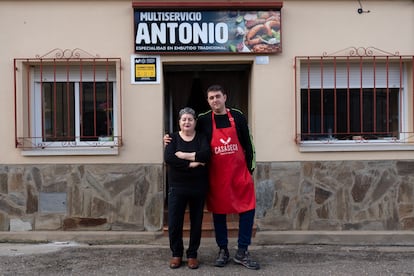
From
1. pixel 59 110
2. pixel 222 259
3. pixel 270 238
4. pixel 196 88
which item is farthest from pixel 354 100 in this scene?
pixel 59 110

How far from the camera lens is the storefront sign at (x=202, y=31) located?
612cm

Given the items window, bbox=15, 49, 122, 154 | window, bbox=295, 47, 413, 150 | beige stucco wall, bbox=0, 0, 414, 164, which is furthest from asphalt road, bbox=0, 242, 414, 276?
window, bbox=295, 47, 413, 150

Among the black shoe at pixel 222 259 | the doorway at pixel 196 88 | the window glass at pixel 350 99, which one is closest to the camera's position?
the black shoe at pixel 222 259

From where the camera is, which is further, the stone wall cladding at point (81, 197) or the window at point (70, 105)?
the window at point (70, 105)

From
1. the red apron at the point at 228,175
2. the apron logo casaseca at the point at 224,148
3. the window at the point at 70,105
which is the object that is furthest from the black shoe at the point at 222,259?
the window at the point at 70,105

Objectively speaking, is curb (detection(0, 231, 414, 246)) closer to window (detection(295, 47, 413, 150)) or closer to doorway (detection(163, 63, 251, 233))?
window (detection(295, 47, 413, 150))

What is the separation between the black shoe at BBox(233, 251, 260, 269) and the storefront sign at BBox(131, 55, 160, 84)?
250 centimetres

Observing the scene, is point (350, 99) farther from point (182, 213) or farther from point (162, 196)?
point (182, 213)

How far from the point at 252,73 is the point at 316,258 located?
246cm

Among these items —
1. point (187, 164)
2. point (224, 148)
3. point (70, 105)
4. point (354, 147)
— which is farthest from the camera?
point (70, 105)

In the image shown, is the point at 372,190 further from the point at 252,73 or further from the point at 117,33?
the point at 117,33

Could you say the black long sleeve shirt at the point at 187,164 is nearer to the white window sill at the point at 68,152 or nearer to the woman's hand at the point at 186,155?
the woman's hand at the point at 186,155

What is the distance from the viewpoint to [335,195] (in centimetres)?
621

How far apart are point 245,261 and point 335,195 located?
5.84 feet
